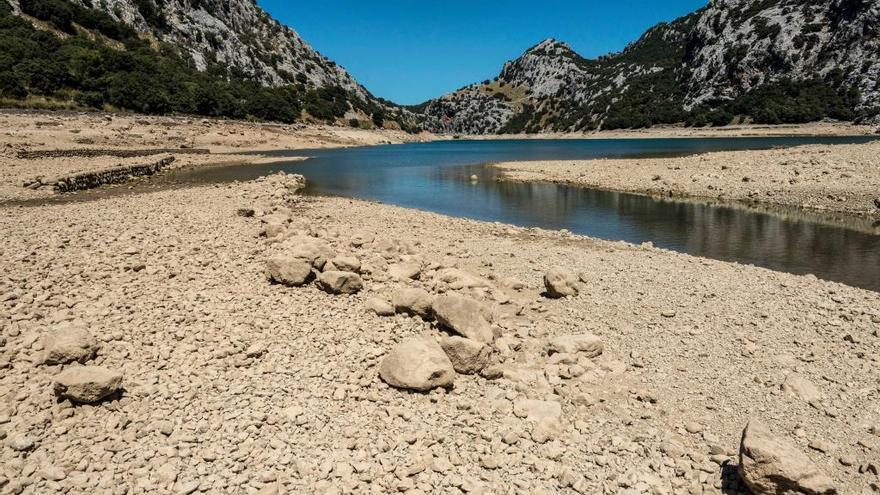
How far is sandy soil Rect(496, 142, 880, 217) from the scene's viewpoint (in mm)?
29406

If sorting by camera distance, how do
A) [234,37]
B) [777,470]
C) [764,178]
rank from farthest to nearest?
[234,37], [764,178], [777,470]

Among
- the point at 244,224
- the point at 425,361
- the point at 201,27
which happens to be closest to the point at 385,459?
the point at 425,361

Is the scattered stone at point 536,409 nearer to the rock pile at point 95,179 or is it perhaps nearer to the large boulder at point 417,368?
the large boulder at point 417,368

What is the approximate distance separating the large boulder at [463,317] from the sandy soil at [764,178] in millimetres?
27741

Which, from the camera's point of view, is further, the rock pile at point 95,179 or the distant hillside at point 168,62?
the distant hillside at point 168,62

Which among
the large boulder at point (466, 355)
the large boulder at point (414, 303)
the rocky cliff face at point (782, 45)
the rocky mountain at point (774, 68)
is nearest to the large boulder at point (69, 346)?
the large boulder at point (414, 303)

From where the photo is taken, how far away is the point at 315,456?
6.76 meters

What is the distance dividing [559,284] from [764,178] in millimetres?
29929

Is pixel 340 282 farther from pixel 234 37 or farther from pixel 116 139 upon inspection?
pixel 234 37

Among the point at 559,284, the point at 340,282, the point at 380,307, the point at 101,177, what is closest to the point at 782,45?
the point at 559,284

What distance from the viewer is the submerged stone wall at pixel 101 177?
27302 millimetres

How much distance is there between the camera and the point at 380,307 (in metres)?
10.5

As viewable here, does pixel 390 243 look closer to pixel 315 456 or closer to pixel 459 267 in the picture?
pixel 459 267

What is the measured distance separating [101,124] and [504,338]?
70.0 meters
